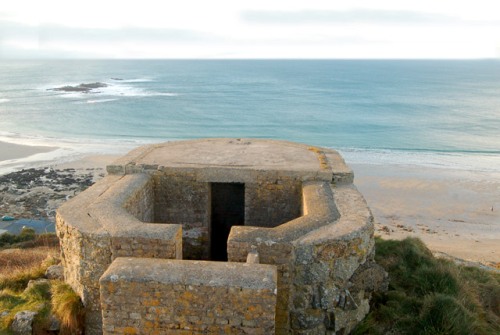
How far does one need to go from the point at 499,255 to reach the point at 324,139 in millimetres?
25650

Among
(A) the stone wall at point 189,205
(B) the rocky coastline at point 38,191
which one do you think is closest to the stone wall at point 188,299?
(A) the stone wall at point 189,205

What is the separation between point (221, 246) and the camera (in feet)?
35.6

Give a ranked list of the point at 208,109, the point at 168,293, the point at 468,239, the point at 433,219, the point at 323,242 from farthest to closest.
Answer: the point at 208,109 → the point at 433,219 → the point at 468,239 → the point at 323,242 → the point at 168,293

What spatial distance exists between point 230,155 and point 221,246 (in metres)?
2.15

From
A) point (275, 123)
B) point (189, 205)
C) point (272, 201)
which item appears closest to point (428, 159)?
point (275, 123)

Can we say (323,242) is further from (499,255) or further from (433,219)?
(433,219)

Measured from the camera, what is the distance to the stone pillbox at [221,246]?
202 inches

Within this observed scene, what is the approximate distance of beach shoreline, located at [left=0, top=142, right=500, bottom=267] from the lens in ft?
67.7

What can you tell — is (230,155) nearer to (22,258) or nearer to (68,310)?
(68,310)

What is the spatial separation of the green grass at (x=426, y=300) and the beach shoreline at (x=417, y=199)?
342 inches

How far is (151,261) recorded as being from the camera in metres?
5.50

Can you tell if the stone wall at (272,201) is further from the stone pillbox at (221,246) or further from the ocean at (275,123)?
the ocean at (275,123)

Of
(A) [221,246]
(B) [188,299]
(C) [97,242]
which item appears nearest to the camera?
(B) [188,299]

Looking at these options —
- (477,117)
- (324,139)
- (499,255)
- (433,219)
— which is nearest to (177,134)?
(324,139)
